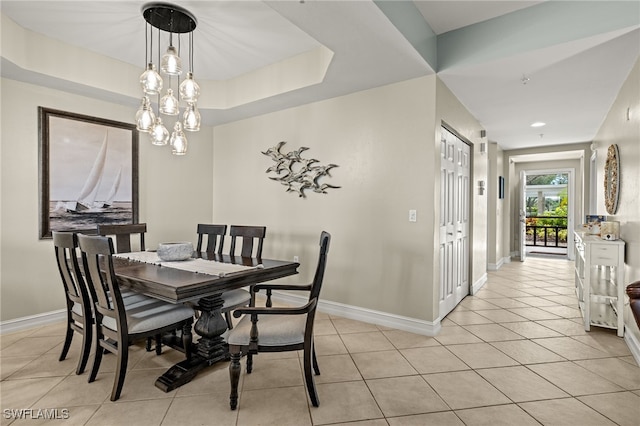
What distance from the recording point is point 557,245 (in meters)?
9.66

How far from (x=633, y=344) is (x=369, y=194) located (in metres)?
2.56

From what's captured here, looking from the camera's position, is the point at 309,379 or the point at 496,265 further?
the point at 496,265

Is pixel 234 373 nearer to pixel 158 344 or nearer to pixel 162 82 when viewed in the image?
pixel 158 344

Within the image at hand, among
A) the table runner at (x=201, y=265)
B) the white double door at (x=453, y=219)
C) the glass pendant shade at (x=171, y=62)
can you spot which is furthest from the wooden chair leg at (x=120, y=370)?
the white double door at (x=453, y=219)

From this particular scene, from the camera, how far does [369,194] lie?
3523 mm

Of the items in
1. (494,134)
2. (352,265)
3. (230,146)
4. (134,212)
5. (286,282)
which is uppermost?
(494,134)

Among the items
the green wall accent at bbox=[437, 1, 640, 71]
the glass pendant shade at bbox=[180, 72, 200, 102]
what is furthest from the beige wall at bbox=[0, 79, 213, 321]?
the green wall accent at bbox=[437, 1, 640, 71]

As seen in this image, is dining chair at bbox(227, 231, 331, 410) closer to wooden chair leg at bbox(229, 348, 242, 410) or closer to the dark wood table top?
wooden chair leg at bbox(229, 348, 242, 410)

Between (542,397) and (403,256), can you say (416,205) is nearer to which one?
(403,256)

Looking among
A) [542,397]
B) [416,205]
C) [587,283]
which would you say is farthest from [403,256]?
[587,283]

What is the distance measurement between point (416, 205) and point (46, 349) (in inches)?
138

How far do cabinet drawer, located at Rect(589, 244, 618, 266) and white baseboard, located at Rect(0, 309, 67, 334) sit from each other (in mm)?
5504

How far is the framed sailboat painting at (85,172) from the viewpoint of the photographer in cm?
344

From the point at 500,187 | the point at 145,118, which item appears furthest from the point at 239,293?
the point at 500,187
